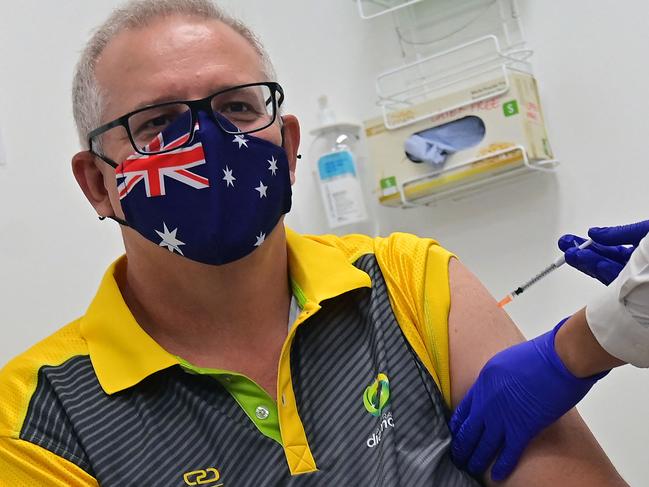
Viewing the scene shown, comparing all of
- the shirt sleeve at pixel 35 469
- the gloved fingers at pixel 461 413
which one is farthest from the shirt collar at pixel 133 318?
the gloved fingers at pixel 461 413

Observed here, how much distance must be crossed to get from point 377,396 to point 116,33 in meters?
0.75

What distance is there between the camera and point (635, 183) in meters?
1.84

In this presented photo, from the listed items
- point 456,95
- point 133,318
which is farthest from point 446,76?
point 133,318

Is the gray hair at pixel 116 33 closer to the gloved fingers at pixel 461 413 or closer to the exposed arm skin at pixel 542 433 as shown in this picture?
the exposed arm skin at pixel 542 433

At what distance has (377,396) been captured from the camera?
1.28m

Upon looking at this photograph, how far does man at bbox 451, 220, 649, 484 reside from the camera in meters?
1.00

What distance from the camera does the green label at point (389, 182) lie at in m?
2.00

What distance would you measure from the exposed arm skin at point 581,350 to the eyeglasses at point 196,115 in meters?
0.57

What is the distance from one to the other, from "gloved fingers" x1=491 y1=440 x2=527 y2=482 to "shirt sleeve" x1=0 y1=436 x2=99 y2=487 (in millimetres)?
590

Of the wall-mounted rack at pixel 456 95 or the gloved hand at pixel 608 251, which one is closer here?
the gloved hand at pixel 608 251

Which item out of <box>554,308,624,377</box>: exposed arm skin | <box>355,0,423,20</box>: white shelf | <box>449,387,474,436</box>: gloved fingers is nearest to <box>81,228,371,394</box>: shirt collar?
<box>449,387,474,436</box>: gloved fingers

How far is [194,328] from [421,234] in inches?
34.3

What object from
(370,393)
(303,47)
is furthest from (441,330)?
(303,47)

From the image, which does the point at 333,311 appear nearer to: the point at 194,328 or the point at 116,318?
the point at 194,328
